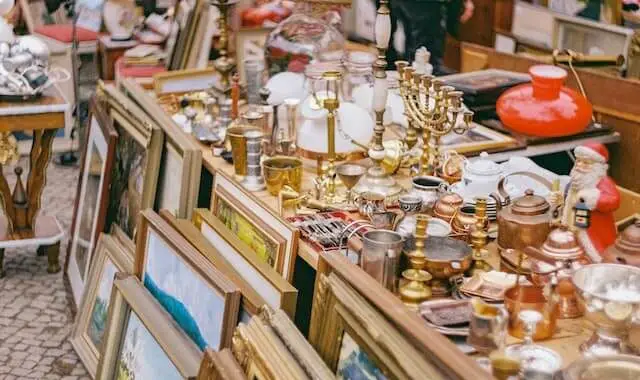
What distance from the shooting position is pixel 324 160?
10.3 ft

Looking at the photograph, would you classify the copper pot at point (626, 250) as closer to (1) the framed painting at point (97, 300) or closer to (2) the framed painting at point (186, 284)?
(2) the framed painting at point (186, 284)

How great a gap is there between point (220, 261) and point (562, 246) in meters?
1.07

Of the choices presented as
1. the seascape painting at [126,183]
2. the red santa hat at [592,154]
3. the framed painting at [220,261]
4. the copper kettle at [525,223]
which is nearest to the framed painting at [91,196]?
the seascape painting at [126,183]

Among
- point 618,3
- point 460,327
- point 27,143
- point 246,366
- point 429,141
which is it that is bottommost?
point 27,143

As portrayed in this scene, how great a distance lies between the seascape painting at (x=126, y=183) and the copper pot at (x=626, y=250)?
1953 millimetres

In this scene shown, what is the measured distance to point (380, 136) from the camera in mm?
2812

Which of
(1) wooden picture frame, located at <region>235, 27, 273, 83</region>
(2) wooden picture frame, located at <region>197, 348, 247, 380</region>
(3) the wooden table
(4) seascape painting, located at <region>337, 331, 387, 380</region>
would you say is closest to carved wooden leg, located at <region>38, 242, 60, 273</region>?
(3) the wooden table

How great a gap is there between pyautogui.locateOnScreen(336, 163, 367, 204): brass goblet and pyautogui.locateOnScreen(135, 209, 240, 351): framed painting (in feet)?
1.52

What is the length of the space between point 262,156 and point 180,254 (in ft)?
1.72

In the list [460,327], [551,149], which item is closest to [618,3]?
[551,149]

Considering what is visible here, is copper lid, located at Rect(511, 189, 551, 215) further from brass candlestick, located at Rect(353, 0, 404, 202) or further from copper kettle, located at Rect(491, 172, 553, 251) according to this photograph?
brass candlestick, located at Rect(353, 0, 404, 202)

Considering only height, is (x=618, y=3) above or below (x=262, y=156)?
above

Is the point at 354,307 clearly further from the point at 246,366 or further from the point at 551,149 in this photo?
the point at 551,149

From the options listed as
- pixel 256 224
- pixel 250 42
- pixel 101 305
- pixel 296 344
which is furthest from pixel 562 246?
pixel 250 42
